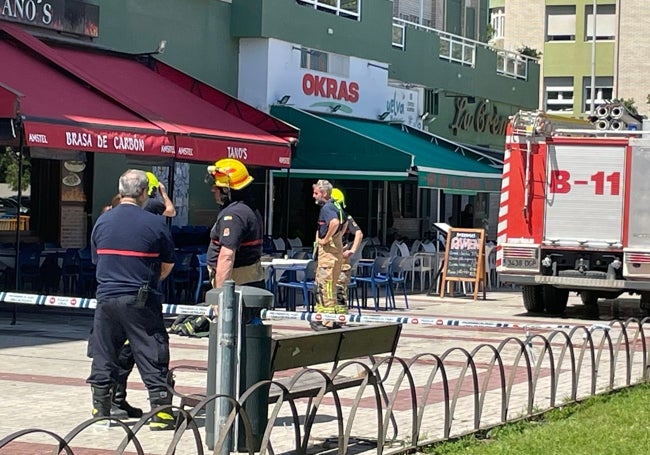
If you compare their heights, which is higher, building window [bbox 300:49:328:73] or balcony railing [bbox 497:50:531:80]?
balcony railing [bbox 497:50:531:80]

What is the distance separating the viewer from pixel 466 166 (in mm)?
26719

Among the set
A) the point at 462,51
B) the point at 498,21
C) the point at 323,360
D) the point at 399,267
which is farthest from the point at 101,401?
the point at 498,21

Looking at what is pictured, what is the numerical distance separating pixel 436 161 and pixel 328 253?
1000 cm

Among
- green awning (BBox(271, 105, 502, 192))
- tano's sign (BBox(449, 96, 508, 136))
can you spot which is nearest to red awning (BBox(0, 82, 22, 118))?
green awning (BBox(271, 105, 502, 192))

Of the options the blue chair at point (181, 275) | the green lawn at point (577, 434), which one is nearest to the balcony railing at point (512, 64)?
the blue chair at point (181, 275)

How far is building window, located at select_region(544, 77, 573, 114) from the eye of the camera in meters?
63.9

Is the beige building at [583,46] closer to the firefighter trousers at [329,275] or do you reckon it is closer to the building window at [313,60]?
the building window at [313,60]

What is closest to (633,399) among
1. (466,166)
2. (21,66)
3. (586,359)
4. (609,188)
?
(586,359)

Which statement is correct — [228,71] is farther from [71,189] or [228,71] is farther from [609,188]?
[609,188]

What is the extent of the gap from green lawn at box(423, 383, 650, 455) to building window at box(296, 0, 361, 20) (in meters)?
18.6

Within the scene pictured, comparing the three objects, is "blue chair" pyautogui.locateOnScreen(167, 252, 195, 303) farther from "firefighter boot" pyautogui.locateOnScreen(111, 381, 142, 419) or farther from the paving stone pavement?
"firefighter boot" pyautogui.locateOnScreen(111, 381, 142, 419)

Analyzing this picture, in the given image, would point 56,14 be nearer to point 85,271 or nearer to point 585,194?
point 85,271

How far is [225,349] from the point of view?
26.3ft

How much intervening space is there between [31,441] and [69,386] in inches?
102
